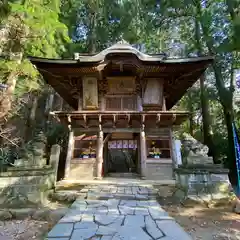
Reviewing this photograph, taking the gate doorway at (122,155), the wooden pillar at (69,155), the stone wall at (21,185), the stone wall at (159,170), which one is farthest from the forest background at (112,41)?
the stone wall at (159,170)

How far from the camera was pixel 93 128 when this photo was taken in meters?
9.71

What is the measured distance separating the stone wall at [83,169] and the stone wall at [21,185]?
2896 mm

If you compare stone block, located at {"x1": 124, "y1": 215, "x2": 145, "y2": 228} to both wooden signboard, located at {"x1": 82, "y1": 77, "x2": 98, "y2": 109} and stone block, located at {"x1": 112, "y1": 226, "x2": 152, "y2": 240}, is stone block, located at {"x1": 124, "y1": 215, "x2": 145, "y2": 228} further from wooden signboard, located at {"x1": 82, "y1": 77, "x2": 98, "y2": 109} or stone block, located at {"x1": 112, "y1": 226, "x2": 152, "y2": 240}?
wooden signboard, located at {"x1": 82, "y1": 77, "x2": 98, "y2": 109}

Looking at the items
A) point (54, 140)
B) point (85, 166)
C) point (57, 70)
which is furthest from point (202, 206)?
point (54, 140)

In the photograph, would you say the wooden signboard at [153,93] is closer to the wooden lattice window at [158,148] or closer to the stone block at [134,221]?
the wooden lattice window at [158,148]

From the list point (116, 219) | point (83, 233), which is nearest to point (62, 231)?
point (83, 233)

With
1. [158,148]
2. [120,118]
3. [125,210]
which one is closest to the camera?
[125,210]

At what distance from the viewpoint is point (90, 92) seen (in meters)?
9.81

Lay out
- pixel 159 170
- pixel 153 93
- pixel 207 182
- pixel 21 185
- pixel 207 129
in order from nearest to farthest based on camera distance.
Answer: pixel 21 185 < pixel 207 182 < pixel 159 170 < pixel 153 93 < pixel 207 129

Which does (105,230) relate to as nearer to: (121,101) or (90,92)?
(90,92)

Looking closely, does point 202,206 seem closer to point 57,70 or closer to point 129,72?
point 129,72

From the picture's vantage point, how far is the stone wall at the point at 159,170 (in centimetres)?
873

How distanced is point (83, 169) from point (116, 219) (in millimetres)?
4716

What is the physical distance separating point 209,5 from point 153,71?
6.78 m
